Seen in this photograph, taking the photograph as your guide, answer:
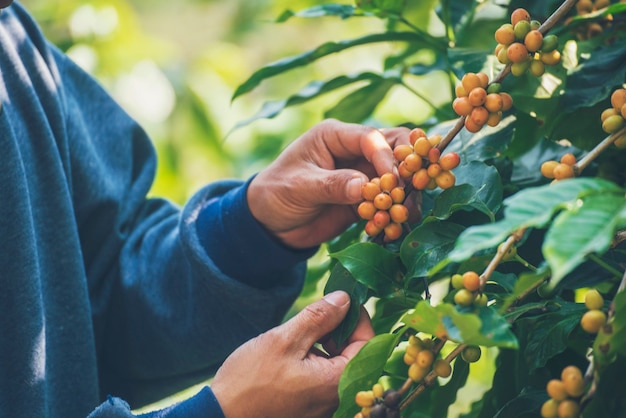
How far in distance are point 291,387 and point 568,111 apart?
0.31 metres

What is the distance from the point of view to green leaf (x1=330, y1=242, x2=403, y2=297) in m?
0.56

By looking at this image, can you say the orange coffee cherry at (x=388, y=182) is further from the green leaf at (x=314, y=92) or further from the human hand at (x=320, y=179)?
the green leaf at (x=314, y=92)

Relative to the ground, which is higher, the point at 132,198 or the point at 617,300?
the point at 617,300

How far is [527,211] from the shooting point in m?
0.36

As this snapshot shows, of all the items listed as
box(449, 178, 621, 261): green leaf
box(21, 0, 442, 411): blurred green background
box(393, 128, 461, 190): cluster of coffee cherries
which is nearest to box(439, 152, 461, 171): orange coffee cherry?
box(393, 128, 461, 190): cluster of coffee cherries

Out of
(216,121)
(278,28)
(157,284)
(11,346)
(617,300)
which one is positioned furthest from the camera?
(278,28)

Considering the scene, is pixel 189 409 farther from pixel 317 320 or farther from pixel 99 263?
pixel 99 263

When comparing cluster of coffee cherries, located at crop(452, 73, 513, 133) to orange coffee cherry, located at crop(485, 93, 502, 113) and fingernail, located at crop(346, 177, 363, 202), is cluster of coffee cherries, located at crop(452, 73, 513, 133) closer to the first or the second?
orange coffee cherry, located at crop(485, 93, 502, 113)

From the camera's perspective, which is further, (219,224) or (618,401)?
(219,224)

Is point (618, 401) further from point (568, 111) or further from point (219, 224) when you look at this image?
point (219, 224)

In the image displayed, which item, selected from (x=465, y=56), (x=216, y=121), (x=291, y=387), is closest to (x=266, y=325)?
(x=291, y=387)

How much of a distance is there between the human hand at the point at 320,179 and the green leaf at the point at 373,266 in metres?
0.08

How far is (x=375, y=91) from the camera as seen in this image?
862 mm

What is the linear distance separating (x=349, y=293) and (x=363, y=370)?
0.34ft
